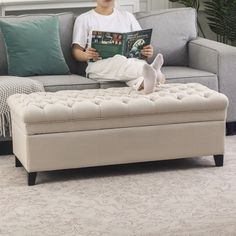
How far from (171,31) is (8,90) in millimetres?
1377

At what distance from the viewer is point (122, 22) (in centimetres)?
451

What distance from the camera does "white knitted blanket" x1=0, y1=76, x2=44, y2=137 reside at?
13.0ft

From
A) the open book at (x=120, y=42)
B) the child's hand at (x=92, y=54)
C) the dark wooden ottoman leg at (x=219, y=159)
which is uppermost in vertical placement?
the open book at (x=120, y=42)

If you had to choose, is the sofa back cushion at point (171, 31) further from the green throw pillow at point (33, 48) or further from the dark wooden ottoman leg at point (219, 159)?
the dark wooden ottoman leg at point (219, 159)

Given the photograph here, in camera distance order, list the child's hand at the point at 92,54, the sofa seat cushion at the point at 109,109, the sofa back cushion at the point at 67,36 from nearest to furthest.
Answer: the sofa seat cushion at the point at 109,109
the child's hand at the point at 92,54
the sofa back cushion at the point at 67,36

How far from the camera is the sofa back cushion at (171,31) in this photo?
475cm

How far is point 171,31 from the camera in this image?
4.78 m

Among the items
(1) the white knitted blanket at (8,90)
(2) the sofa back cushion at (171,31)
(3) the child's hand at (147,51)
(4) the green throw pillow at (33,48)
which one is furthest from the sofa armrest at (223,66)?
(1) the white knitted blanket at (8,90)

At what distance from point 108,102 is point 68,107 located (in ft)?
0.71

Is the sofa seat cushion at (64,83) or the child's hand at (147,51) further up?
the child's hand at (147,51)

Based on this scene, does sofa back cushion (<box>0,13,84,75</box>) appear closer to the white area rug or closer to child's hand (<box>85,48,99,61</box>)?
child's hand (<box>85,48,99,61</box>)

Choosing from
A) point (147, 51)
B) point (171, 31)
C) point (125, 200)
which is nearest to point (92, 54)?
point (147, 51)

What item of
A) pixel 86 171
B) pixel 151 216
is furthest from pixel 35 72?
pixel 151 216

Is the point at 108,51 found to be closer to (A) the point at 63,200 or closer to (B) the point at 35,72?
(B) the point at 35,72
